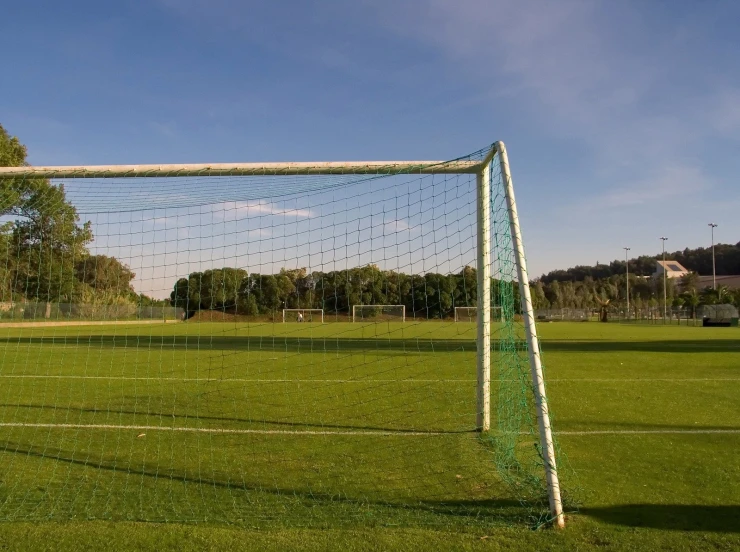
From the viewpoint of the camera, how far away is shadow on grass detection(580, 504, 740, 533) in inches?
150

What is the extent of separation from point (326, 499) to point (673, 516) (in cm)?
253

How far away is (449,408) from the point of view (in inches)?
330

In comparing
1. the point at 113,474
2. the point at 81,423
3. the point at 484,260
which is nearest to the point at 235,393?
the point at 81,423

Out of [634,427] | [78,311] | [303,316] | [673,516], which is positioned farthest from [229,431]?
[303,316]

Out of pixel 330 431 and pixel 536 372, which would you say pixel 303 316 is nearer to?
pixel 330 431


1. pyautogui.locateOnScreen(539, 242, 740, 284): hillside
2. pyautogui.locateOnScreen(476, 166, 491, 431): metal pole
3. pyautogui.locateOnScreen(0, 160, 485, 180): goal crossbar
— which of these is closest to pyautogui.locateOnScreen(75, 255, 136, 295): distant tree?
pyautogui.locateOnScreen(0, 160, 485, 180): goal crossbar

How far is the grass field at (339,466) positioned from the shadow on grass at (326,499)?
0.02 m

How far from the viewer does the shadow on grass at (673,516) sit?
3812mm

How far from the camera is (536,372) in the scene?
4039 millimetres

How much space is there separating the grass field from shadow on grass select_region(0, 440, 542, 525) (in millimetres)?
19

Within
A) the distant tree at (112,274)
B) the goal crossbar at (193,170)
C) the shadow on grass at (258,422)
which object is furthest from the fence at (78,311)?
the goal crossbar at (193,170)

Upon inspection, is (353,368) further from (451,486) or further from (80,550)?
(80,550)

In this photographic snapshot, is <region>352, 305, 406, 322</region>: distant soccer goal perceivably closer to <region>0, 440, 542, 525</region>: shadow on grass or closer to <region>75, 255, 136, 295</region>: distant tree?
<region>75, 255, 136, 295</region>: distant tree

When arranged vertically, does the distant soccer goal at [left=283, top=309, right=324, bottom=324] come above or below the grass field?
above
